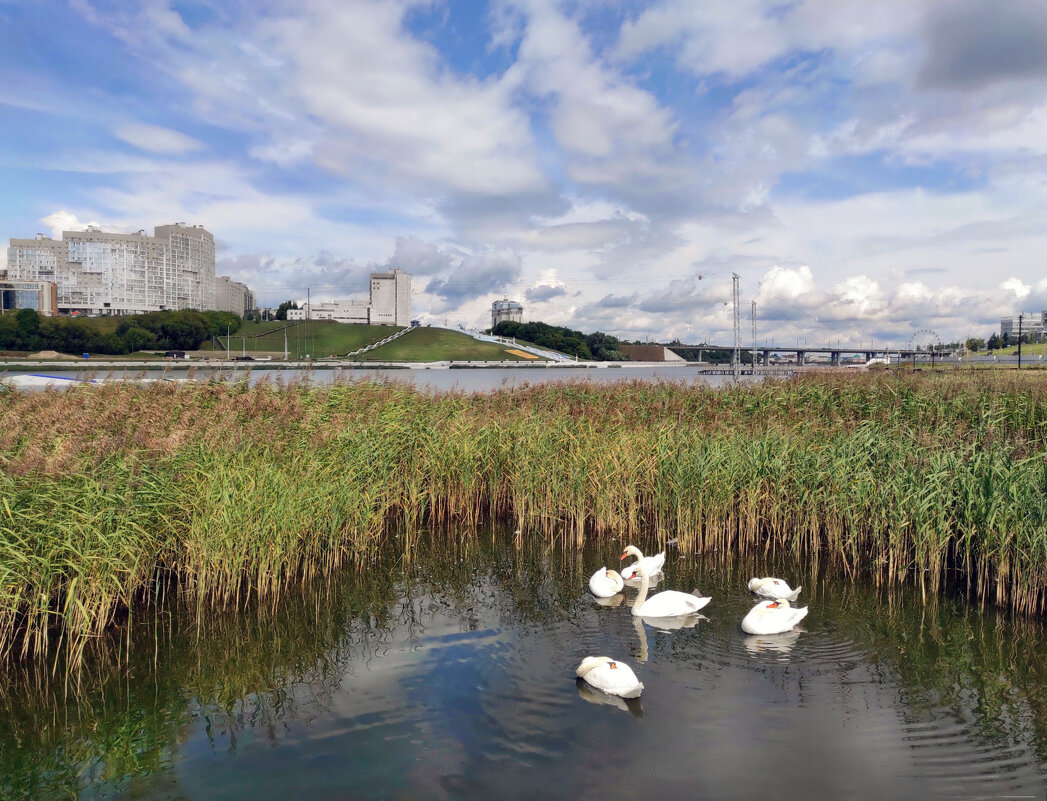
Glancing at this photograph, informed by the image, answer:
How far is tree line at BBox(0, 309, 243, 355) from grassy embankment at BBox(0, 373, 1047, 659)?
12502cm

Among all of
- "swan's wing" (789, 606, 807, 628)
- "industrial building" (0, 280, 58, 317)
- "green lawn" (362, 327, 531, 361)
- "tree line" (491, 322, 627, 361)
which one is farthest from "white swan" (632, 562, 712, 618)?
"industrial building" (0, 280, 58, 317)

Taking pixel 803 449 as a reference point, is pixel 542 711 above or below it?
below

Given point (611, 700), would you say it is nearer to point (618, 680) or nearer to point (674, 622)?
point (618, 680)

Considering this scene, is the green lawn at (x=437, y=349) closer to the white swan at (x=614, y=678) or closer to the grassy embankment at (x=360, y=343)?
the grassy embankment at (x=360, y=343)

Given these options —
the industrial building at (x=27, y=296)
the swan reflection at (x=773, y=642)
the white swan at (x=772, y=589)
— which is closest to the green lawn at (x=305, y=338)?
the industrial building at (x=27, y=296)

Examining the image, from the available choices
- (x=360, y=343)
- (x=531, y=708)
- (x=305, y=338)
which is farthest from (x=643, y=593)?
(x=305, y=338)

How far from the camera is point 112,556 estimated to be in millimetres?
7566

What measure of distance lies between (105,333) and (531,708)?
14328cm

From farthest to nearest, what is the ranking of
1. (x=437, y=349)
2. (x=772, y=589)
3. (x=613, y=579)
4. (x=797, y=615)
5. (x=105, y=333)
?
(x=437, y=349) < (x=105, y=333) < (x=613, y=579) < (x=772, y=589) < (x=797, y=615)

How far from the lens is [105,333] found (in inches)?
4843

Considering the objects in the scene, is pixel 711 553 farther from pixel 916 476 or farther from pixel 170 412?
pixel 170 412

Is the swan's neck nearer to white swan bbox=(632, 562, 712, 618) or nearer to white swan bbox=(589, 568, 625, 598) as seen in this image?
white swan bbox=(632, 562, 712, 618)

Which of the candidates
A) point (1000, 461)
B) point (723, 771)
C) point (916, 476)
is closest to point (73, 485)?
point (723, 771)

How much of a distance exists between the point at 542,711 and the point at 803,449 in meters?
8.11
